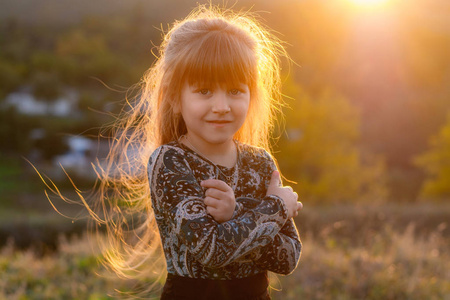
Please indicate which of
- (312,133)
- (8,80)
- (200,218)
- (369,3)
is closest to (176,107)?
(200,218)

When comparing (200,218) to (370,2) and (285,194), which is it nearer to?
(285,194)

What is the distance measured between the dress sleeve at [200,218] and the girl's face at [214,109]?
0.44ft

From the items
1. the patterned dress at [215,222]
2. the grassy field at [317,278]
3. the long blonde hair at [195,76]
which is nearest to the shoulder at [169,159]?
the patterned dress at [215,222]

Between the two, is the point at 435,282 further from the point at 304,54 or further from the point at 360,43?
the point at 360,43

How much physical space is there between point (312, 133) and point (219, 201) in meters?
23.3

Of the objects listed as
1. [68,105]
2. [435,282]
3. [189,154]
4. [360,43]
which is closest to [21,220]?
[435,282]

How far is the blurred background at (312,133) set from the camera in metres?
4.86

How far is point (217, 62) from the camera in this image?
5.51 ft

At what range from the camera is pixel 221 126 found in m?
1.75

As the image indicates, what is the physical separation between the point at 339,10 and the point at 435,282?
2781 inches

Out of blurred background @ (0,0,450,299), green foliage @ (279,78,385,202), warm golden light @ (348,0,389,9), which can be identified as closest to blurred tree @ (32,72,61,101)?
blurred background @ (0,0,450,299)

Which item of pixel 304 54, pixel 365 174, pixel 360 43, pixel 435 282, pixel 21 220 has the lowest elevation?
pixel 21 220

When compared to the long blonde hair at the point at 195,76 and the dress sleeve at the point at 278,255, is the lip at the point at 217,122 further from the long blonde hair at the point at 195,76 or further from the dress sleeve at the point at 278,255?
the dress sleeve at the point at 278,255

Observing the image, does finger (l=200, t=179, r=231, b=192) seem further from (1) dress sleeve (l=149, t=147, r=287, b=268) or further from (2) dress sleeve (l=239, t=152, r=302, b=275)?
(2) dress sleeve (l=239, t=152, r=302, b=275)
